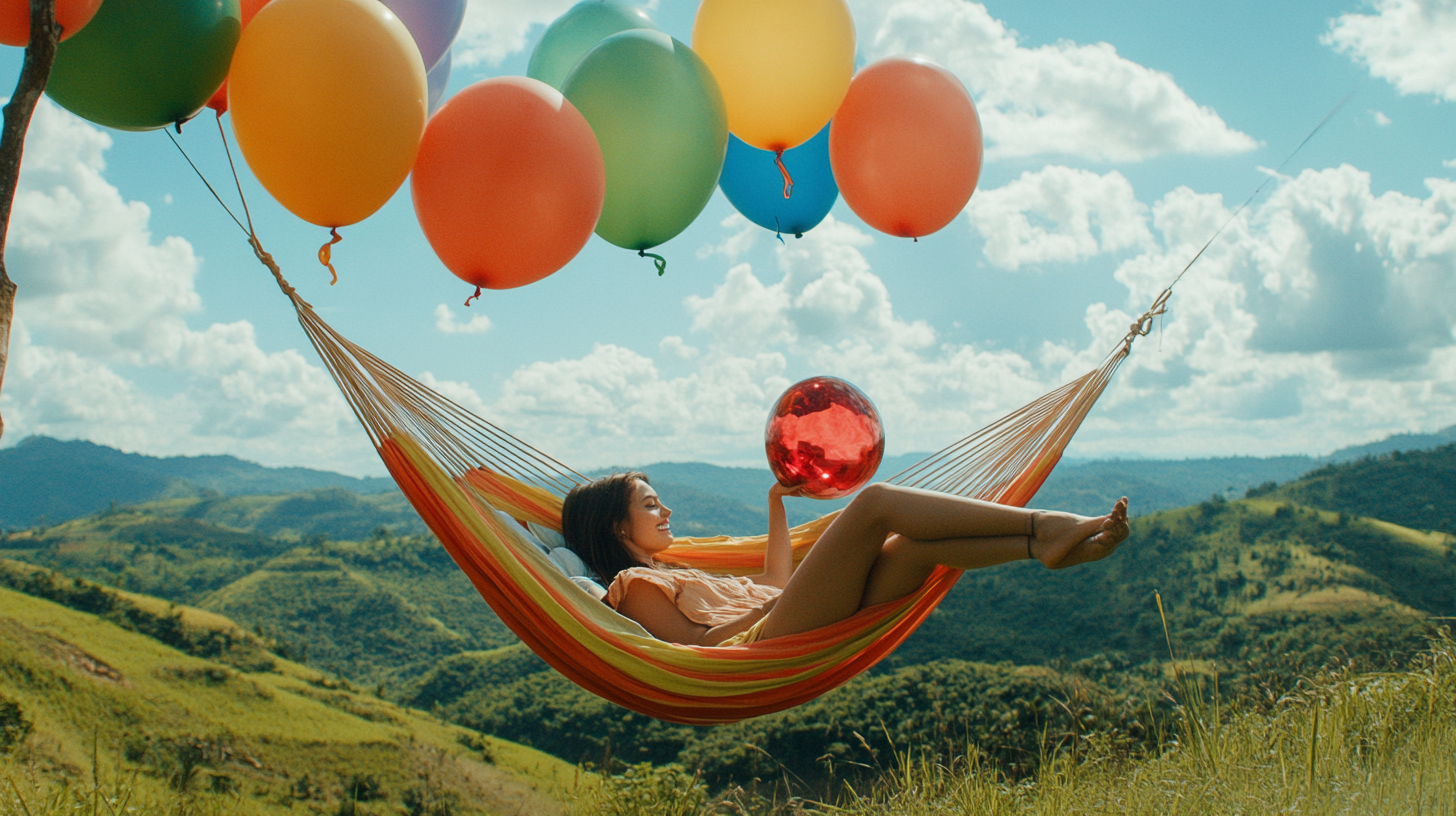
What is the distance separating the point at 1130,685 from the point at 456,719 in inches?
669

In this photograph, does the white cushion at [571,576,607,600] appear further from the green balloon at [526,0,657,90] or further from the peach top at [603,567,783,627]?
the green balloon at [526,0,657,90]

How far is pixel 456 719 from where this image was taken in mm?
24281

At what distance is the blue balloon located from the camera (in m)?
2.82

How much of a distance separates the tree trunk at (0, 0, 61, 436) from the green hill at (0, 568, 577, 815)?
14292mm

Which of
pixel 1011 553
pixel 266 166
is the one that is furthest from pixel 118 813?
pixel 1011 553

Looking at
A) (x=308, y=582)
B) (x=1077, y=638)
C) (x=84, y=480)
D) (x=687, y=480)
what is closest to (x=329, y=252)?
(x=1077, y=638)

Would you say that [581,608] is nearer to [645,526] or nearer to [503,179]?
[645,526]

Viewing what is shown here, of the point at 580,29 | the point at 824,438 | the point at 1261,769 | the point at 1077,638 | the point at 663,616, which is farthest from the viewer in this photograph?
the point at 1077,638

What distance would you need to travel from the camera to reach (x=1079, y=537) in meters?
1.52

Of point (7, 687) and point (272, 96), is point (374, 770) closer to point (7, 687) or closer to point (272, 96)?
point (7, 687)

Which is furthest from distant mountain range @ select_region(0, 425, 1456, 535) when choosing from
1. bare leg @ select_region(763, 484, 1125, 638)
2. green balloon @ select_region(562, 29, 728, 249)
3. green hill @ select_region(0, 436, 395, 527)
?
bare leg @ select_region(763, 484, 1125, 638)

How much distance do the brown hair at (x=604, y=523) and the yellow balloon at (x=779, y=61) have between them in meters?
1.06

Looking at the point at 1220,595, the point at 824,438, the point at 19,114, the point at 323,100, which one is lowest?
the point at 1220,595

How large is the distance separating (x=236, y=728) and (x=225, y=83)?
19895 mm
